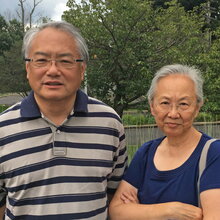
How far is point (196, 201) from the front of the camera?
1561 mm

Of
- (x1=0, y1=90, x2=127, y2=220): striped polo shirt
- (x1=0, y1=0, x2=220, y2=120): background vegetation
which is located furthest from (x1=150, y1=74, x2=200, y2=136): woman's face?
(x1=0, y1=0, x2=220, y2=120): background vegetation

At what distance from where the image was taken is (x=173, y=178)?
164 centimetres

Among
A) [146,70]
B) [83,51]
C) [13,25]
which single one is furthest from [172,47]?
[13,25]

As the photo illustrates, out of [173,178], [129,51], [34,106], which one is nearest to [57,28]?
[34,106]

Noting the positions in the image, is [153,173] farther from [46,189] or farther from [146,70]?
[146,70]

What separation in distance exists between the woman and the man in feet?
0.64

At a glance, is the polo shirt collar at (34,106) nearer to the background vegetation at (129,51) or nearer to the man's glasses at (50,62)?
the man's glasses at (50,62)

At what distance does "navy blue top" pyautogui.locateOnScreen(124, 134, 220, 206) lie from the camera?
1.52 meters

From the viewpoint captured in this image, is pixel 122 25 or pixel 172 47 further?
pixel 172 47

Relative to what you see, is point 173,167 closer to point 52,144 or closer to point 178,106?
point 178,106

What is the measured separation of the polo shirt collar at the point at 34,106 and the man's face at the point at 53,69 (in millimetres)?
75

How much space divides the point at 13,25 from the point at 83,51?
106 ft

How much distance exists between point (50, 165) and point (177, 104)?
0.71 metres

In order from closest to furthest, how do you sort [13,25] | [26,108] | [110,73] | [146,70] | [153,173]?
[153,173] < [26,108] < [146,70] < [110,73] < [13,25]
